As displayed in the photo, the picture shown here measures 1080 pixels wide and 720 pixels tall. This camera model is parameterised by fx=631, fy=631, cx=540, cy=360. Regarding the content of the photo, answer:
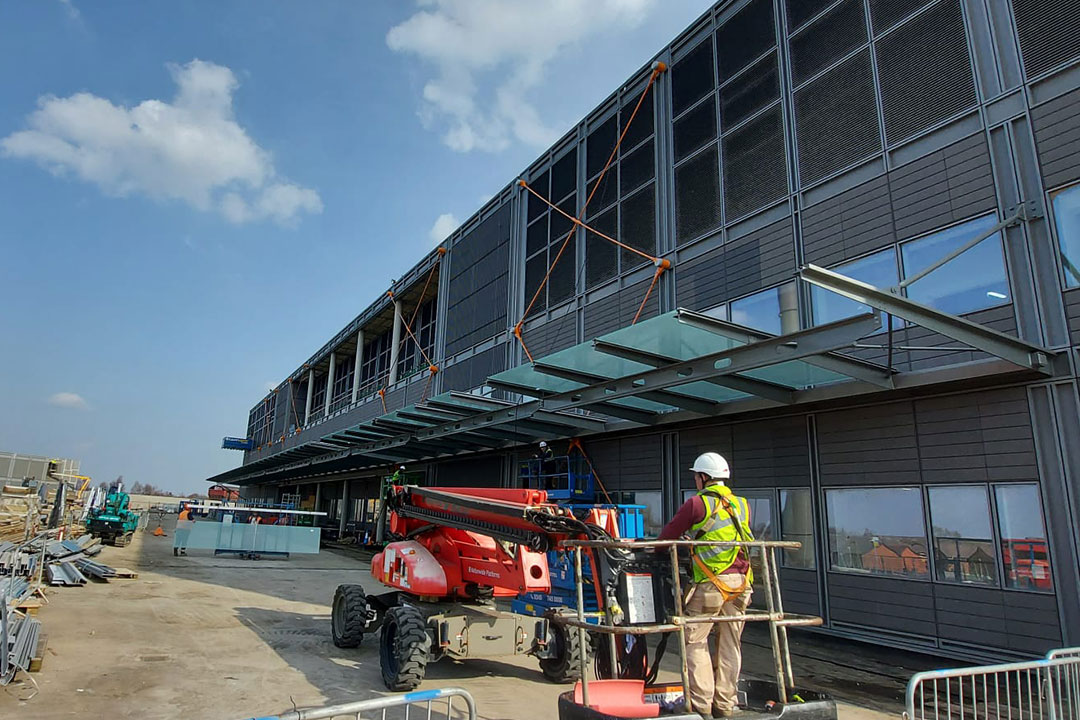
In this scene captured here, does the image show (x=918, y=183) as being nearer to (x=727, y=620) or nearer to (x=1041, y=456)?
(x=1041, y=456)

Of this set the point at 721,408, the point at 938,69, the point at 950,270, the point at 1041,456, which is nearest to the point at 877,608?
the point at 1041,456

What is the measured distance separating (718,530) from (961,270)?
880cm

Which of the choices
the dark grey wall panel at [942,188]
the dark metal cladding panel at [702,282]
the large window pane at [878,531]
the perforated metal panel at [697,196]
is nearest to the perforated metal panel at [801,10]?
the perforated metal panel at [697,196]

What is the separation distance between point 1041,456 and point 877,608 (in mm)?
3721

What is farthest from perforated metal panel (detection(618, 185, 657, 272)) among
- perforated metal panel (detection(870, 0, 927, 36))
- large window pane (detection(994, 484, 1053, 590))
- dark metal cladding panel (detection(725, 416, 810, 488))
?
large window pane (detection(994, 484, 1053, 590))

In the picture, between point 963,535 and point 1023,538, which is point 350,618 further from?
point 1023,538

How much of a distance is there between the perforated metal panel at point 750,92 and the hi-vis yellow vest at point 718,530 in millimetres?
12422

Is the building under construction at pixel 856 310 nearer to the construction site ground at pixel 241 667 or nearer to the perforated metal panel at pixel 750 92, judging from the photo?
the perforated metal panel at pixel 750 92

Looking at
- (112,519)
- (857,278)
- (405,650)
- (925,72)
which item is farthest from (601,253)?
(112,519)

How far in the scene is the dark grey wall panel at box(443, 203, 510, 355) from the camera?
24547 millimetres

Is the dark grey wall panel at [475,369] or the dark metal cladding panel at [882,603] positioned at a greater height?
the dark grey wall panel at [475,369]

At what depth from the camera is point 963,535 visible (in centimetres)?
1007

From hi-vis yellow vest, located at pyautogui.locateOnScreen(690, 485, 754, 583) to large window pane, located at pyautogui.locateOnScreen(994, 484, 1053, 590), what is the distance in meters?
7.21

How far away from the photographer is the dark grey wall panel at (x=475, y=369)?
23.6m
